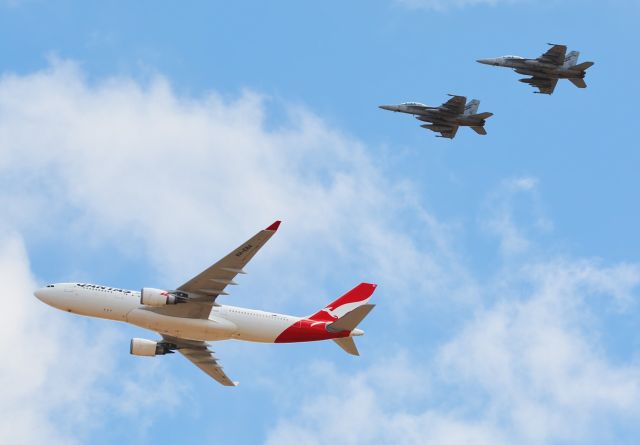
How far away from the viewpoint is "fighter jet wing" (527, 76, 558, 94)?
99438 mm

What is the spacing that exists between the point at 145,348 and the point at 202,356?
4396mm

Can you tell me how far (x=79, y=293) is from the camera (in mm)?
68250

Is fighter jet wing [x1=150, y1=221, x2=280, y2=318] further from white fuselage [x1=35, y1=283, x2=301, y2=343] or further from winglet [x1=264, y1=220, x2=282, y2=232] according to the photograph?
white fuselage [x1=35, y1=283, x2=301, y2=343]

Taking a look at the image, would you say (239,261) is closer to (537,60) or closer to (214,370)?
(214,370)

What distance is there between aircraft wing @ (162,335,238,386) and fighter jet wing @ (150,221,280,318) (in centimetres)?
866

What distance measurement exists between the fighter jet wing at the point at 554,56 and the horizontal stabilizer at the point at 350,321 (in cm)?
3979

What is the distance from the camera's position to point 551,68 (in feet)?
321

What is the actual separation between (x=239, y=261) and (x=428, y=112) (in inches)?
1706

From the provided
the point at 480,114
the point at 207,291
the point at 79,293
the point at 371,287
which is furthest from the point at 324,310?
the point at 480,114

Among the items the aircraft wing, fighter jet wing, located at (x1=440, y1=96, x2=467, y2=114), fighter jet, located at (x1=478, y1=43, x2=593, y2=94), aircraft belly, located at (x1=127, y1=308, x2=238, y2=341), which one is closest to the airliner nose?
aircraft belly, located at (x1=127, y1=308, x2=238, y2=341)

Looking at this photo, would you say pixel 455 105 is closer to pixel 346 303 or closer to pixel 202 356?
pixel 346 303

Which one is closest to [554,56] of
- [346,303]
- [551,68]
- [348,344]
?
[551,68]

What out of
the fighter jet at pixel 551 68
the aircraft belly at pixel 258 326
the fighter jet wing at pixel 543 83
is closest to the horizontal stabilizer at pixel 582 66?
the fighter jet at pixel 551 68

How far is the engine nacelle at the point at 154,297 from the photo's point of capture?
66.8 m
